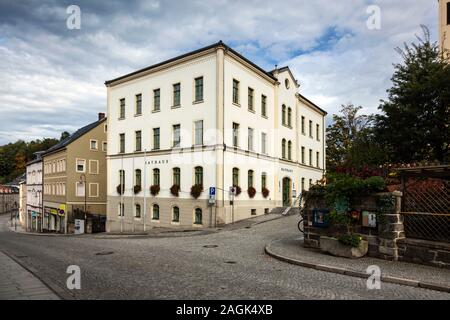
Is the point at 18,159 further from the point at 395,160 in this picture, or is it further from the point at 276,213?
the point at 395,160

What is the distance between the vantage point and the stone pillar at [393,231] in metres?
10.4

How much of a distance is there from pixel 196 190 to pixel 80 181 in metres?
22.6

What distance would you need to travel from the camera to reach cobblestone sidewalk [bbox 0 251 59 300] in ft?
23.1

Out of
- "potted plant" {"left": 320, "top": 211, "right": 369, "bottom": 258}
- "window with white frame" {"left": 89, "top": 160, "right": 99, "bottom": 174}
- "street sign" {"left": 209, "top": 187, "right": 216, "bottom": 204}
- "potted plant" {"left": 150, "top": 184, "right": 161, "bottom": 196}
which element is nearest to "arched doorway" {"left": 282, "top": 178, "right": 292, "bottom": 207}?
"street sign" {"left": 209, "top": 187, "right": 216, "bottom": 204}

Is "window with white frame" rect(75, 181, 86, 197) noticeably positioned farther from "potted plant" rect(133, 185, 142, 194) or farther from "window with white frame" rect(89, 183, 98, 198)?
"potted plant" rect(133, 185, 142, 194)

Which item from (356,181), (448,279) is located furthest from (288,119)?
(448,279)

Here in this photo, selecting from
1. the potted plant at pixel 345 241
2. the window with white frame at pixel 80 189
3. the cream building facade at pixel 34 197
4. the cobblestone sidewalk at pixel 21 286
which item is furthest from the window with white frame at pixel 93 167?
the potted plant at pixel 345 241

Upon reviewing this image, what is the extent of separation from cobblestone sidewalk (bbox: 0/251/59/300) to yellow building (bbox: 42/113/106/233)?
30715 mm

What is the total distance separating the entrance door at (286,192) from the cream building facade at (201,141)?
0.31 ft

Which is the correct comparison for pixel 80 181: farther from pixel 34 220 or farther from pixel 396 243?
pixel 396 243

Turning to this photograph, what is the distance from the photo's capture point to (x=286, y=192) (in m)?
32.2

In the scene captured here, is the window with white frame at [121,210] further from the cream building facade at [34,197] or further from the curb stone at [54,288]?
the cream building facade at [34,197]
